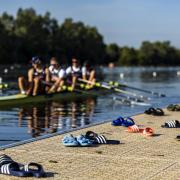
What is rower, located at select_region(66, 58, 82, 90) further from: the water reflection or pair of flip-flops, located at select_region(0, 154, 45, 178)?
pair of flip-flops, located at select_region(0, 154, 45, 178)

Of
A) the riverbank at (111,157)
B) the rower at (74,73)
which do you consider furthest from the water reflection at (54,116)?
the rower at (74,73)

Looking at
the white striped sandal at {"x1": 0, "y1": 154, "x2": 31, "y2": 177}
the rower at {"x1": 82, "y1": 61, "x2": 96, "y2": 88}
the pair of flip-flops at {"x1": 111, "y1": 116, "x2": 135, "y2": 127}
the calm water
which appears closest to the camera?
the white striped sandal at {"x1": 0, "y1": 154, "x2": 31, "y2": 177}

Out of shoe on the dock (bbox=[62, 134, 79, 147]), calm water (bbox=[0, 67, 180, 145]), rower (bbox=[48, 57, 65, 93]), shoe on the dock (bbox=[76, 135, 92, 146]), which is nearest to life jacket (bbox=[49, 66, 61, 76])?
rower (bbox=[48, 57, 65, 93])

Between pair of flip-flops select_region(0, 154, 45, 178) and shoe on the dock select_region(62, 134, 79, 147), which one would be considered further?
shoe on the dock select_region(62, 134, 79, 147)

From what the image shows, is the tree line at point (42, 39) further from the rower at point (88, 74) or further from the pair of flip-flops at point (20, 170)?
the pair of flip-flops at point (20, 170)

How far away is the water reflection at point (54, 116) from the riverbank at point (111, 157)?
277 centimetres

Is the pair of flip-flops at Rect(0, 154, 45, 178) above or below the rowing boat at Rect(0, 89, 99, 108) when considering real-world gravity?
above

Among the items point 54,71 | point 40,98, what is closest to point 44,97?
point 40,98

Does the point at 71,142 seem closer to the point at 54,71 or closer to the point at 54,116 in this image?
the point at 54,116

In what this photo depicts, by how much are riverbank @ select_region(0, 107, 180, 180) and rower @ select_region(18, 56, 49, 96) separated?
991cm

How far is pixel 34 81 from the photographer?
20656 mm

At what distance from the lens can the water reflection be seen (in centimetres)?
1356

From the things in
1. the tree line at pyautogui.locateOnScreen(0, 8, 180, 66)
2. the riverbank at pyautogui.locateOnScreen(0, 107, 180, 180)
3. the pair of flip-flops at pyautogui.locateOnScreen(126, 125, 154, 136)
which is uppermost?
the tree line at pyautogui.locateOnScreen(0, 8, 180, 66)

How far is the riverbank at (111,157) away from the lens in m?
7.48
